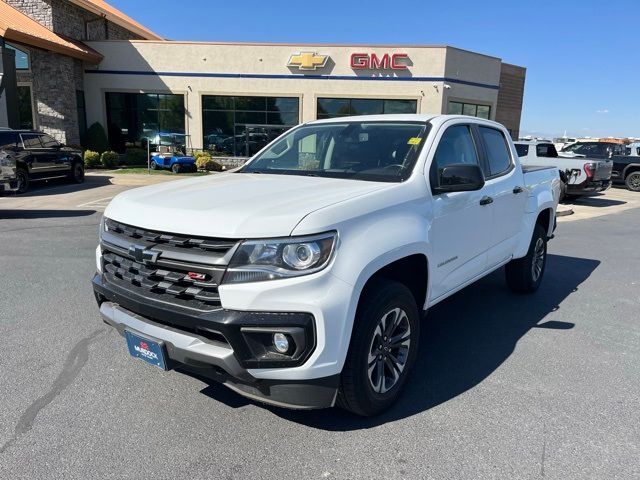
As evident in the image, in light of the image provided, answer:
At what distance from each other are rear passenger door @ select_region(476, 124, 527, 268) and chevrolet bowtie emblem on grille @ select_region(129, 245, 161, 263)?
2901 millimetres

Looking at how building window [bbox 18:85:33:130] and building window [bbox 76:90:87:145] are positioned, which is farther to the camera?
building window [bbox 76:90:87:145]

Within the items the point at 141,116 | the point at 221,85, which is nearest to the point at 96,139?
the point at 141,116

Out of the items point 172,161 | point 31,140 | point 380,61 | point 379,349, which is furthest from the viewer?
point 380,61

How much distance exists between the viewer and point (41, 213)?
1083 cm

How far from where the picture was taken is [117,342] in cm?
415

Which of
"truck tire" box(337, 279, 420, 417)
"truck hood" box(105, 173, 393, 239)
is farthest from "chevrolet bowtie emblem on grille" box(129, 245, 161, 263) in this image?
"truck tire" box(337, 279, 420, 417)

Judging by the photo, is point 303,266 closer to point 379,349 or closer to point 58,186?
point 379,349

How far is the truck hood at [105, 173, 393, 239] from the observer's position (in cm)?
257

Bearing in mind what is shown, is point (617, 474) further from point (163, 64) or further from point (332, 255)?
point (163, 64)

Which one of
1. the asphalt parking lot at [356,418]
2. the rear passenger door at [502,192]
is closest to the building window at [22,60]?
the asphalt parking lot at [356,418]

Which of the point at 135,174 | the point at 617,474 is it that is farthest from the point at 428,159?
the point at 135,174

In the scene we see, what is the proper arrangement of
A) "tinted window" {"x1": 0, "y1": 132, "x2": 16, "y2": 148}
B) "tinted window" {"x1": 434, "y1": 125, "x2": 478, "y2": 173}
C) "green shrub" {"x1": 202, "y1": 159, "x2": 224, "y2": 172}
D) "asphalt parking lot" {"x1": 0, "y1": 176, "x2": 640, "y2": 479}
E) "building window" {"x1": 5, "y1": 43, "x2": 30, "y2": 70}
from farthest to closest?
"green shrub" {"x1": 202, "y1": 159, "x2": 224, "y2": 172}
"building window" {"x1": 5, "y1": 43, "x2": 30, "y2": 70}
"tinted window" {"x1": 0, "y1": 132, "x2": 16, "y2": 148}
"tinted window" {"x1": 434, "y1": 125, "x2": 478, "y2": 173}
"asphalt parking lot" {"x1": 0, "y1": 176, "x2": 640, "y2": 479}

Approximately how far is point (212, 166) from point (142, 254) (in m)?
20.6

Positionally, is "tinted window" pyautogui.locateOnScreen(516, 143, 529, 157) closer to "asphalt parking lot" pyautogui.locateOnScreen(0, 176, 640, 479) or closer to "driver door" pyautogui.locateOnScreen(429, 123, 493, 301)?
"asphalt parking lot" pyautogui.locateOnScreen(0, 176, 640, 479)
